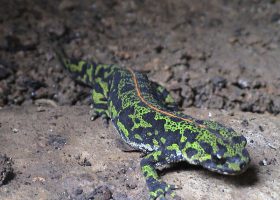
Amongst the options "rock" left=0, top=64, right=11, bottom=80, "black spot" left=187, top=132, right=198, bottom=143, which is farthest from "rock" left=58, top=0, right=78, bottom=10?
"black spot" left=187, top=132, right=198, bottom=143

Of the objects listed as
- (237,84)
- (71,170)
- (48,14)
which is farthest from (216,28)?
(71,170)

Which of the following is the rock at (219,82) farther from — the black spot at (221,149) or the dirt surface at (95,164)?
the black spot at (221,149)

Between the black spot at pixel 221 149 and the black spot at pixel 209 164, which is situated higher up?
the black spot at pixel 221 149

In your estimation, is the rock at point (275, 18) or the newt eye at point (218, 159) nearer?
the newt eye at point (218, 159)

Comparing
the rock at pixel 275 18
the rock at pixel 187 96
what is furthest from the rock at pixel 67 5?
the rock at pixel 275 18

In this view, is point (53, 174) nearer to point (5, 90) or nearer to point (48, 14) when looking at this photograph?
point (5, 90)

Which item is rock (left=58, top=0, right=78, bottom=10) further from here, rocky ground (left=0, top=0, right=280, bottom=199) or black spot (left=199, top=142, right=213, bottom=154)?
black spot (left=199, top=142, right=213, bottom=154)

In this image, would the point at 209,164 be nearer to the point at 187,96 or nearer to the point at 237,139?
the point at 237,139
